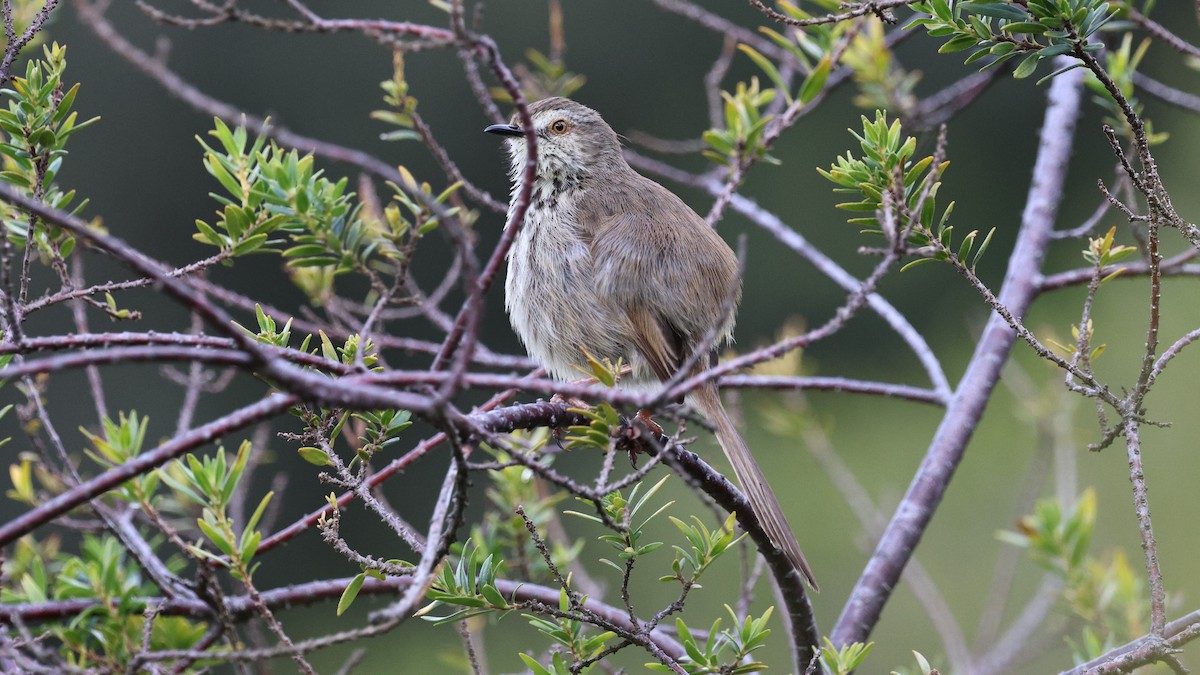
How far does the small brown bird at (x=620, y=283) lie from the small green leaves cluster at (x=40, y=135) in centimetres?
181

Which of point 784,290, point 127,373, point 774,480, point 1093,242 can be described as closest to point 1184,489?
point 774,480

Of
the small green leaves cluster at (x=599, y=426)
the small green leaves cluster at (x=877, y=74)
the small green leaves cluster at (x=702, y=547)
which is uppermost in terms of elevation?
the small green leaves cluster at (x=877, y=74)

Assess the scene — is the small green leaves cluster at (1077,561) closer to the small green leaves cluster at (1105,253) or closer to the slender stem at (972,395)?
the slender stem at (972,395)

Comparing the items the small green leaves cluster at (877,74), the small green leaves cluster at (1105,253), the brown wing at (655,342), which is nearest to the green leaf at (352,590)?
the small green leaves cluster at (1105,253)

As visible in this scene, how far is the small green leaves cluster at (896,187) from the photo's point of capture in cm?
238

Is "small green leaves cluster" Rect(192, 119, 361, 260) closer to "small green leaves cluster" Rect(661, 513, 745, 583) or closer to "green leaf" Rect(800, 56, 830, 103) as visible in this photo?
"small green leaves cluster" Rect(661, 513, 745, 583)

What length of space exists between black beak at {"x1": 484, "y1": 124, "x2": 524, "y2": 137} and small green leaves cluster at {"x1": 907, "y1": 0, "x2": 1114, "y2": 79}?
6.49 feet

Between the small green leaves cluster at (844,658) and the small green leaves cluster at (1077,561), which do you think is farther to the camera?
the small green leaves cluster at (1077,561)

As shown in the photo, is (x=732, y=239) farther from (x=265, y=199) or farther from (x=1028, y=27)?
(x=1028, y=27)

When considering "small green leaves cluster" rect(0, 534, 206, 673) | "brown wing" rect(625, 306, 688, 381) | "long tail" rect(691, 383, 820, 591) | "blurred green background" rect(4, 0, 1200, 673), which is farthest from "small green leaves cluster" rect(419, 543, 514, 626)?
"blurred green background" rect(4, 0, 1200, 673)

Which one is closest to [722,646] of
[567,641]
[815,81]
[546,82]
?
[567,641]

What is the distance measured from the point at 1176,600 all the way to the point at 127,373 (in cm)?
1473

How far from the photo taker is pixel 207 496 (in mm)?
2180

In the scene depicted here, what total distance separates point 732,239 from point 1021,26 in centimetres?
1237
